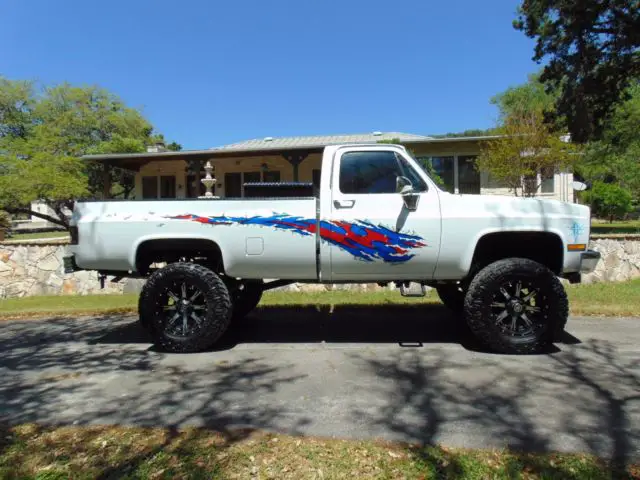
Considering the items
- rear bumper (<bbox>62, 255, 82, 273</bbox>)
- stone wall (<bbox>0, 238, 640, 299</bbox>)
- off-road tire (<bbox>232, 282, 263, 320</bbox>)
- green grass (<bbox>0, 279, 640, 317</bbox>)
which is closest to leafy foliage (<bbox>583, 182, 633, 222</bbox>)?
green grass (<bbox>0, 279, 640, 317</bbox>)

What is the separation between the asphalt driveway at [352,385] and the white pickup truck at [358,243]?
0.45 meters

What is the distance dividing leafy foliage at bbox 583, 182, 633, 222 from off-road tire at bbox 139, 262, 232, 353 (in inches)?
1295

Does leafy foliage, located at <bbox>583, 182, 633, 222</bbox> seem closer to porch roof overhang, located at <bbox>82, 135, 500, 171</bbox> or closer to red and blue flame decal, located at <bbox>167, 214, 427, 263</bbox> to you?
porch roof overhang, located at <bbox>82, 135, 500, 171</bbox>

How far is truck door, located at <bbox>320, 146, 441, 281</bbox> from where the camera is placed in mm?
4520

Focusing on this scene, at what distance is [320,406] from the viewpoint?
3320mm

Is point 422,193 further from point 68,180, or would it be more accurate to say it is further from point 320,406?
point 68,180

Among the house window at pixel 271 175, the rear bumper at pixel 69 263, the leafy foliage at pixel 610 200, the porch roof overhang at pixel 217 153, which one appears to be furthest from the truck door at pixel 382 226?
the leafy foliage at pixel 610 200

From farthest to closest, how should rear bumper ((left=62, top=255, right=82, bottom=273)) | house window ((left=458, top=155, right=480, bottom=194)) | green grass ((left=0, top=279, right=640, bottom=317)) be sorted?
house window ((left=458, top=155, right=480, bottom=194))
green grass ((left=0, top=279, right=640, bottom=317))
rear bumper ((left=62, top=255, right=82, bottom=273))

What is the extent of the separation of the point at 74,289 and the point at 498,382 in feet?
31.9

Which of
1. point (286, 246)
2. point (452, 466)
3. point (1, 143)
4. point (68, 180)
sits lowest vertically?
point (452, 466)

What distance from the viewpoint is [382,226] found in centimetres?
452

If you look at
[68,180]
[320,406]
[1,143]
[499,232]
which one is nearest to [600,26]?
[499,232]

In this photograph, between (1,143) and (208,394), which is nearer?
(208,394)

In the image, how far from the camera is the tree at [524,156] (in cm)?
1653
